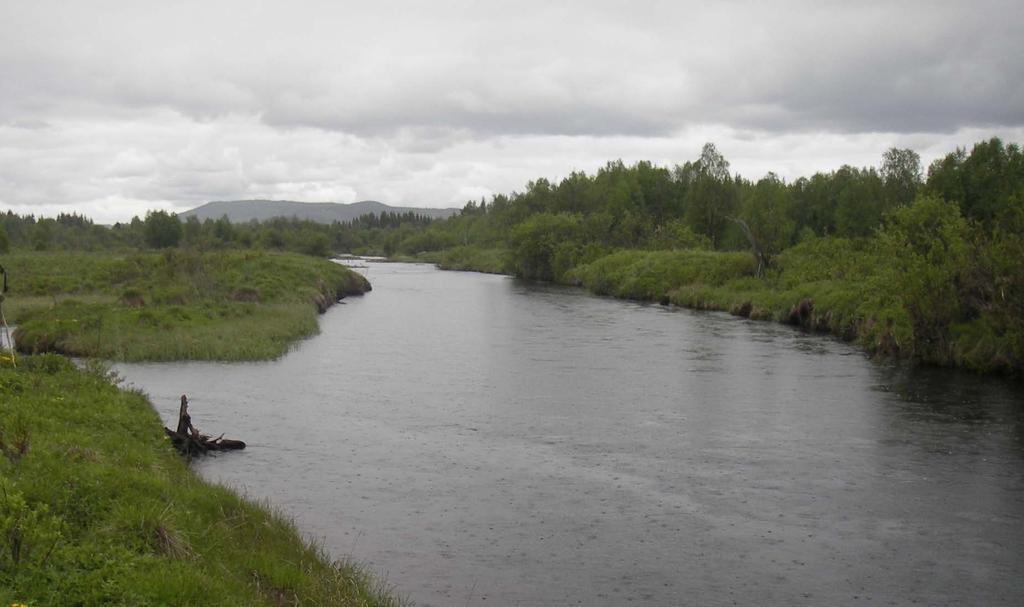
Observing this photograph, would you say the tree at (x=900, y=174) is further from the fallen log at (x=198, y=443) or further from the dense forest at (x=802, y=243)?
the fallen log at (x=198, y=443)

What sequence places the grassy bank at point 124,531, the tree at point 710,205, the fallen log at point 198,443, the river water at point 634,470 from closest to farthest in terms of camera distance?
1. the grassy bank at point 124,531
2. the river water at point 634,470
3. the fallen log at point 198,443
4. the tree at point 710,205

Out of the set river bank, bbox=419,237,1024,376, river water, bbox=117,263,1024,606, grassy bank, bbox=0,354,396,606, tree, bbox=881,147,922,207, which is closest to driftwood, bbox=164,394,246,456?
river water, bbox=117,263,1024,606

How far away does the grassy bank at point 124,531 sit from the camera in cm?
961

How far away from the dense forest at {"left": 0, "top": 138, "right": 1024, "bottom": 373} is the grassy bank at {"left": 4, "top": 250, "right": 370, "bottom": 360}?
598 inches

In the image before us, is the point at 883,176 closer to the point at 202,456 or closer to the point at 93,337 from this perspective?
the point at 93,337

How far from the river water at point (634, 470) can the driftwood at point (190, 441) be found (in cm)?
56

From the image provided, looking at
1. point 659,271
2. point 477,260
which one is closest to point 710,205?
point 659,271

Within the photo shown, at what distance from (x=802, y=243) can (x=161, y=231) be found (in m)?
94.6

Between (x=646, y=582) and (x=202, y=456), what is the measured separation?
38.1ft

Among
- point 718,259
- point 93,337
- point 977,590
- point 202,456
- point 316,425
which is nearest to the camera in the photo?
point 977,590

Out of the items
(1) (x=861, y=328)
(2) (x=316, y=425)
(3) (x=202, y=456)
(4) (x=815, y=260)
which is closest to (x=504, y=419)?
(2) (x=316, y=425)

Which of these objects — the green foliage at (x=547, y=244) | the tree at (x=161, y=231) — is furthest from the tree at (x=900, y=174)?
the tree at (x=161, y=231)

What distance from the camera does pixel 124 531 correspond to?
1127 centimetres

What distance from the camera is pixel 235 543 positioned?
13.2 meters
